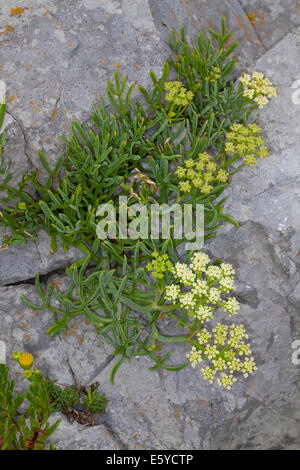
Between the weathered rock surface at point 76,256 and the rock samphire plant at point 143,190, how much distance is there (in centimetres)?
16

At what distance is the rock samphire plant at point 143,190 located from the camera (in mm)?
4020

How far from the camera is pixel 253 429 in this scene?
429 centimetres

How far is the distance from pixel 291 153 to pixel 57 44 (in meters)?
2.37

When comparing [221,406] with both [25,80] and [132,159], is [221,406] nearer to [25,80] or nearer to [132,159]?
[132,159]

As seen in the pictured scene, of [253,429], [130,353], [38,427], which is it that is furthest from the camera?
[253,429]

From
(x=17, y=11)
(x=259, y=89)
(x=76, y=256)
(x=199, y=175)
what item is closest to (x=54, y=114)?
(x=17, y=11)

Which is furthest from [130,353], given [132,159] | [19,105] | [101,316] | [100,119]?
[19,105]

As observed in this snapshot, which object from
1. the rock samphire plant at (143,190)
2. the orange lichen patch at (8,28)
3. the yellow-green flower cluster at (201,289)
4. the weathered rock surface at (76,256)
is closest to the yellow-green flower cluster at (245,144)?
the rock samphire plant at (143,190)

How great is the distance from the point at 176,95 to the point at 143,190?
33.9 inches

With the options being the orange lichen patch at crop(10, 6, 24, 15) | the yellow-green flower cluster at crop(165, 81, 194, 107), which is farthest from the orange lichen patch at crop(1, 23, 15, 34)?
the yellow-green flower cluster at crop(165, 81, 194, 107)

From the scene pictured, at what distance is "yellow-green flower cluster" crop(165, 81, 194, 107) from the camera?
4.09 metres

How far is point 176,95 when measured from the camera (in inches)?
163

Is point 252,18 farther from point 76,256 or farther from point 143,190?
point 76,256

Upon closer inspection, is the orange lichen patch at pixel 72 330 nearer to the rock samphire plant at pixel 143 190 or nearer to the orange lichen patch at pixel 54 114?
the rock samphire plant at pixel 143 190
